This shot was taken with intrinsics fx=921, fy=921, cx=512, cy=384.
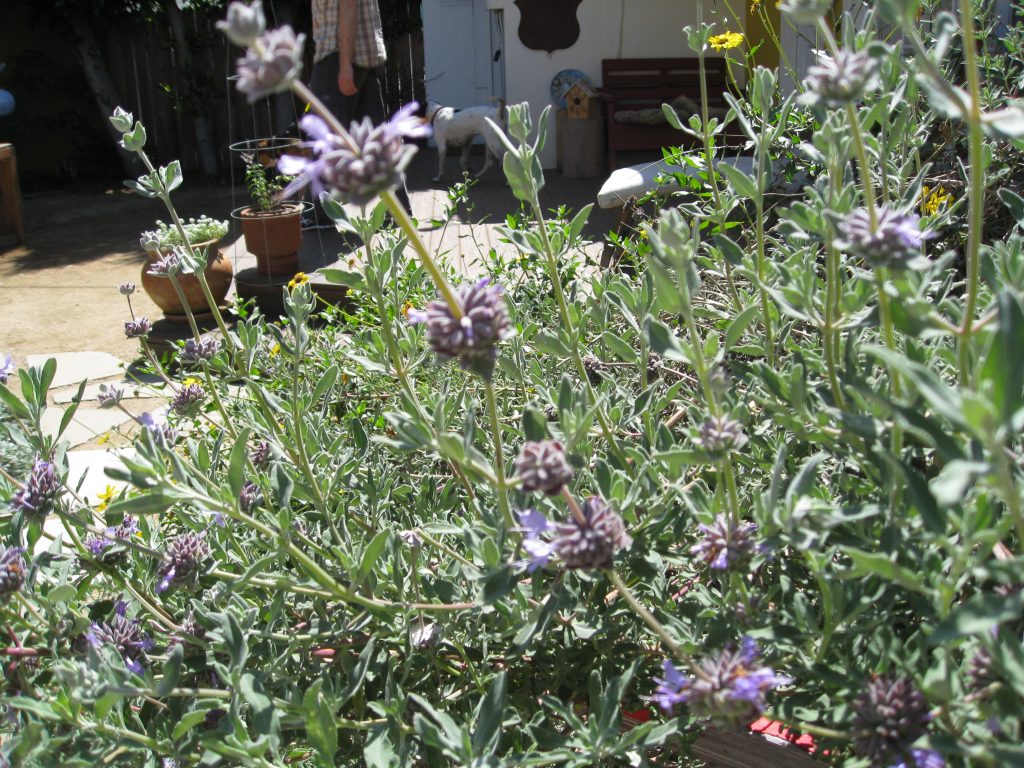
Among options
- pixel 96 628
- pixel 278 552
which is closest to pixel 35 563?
pixel 96 628

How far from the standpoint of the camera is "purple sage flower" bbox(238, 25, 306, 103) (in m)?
0.65

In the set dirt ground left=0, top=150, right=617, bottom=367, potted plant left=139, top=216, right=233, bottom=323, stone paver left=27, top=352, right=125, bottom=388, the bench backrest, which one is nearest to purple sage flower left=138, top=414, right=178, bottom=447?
dirt ground left=0, top=150, right=617, bottom=367

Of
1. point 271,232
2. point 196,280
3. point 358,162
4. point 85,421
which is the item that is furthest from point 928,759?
point 271,232

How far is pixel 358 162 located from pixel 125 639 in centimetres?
77

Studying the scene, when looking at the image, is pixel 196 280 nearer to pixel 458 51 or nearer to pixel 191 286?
pixel 191 286

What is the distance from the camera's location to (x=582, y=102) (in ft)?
30.4

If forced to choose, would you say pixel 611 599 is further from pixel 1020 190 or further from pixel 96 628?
pixel 1020 190

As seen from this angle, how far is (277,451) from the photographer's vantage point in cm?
125

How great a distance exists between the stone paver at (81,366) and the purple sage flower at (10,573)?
158 inches

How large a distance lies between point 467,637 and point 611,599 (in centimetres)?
23

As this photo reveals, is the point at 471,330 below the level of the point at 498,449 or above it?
above

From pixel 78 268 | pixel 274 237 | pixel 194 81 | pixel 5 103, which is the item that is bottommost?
pixel 78 268

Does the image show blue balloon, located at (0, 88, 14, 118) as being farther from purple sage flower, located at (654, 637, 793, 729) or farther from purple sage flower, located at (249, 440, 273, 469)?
purple sage flower, located at (654, 637, 793, 729)

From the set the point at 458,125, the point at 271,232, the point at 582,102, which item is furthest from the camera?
the point at 582,102
